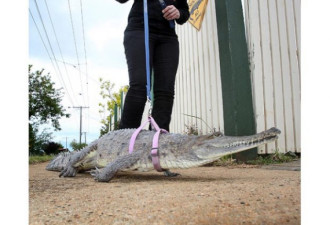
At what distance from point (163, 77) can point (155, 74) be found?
9cm

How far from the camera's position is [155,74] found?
2361 millimetres

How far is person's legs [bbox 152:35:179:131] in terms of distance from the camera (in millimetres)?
2311

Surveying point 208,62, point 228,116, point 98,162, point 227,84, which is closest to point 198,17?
point 208,62

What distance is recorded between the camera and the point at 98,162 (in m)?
2.43

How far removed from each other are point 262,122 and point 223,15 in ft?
4.50

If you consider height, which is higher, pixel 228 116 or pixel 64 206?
pixel 228 116

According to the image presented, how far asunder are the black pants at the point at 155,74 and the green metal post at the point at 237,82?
3.59 feet

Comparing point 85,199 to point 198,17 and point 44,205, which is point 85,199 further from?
point 198,17

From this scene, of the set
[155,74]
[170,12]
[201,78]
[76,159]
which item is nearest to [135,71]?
[155,74]

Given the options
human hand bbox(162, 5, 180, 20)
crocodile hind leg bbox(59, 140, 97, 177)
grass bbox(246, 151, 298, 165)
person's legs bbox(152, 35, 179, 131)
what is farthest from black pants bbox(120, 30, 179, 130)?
grass bbox(246, 151, 298, 165)

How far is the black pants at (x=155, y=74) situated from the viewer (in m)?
2.20

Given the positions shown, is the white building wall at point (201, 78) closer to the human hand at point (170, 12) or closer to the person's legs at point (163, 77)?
the person's legs at point (163, 77)

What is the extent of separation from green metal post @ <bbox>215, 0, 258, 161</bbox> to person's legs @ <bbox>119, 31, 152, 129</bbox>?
1.33 meters
